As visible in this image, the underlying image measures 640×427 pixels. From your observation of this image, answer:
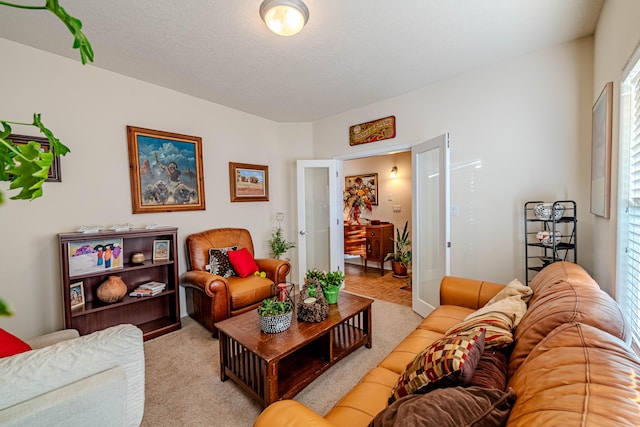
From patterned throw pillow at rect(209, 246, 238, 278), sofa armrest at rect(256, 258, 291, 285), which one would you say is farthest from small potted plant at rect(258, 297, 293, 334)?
patterned throw pillow at rect(209, 246, 238, 278)

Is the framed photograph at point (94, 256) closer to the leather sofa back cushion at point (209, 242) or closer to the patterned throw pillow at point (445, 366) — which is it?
the leather sofa back cushion at point (209, 242)

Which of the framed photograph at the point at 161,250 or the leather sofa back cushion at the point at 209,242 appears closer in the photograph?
the framed photograph at the point at 161,250

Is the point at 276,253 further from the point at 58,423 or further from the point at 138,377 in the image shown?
the point at 58,423

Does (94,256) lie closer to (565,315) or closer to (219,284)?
(219,284)

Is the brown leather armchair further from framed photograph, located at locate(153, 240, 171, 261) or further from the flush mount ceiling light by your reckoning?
the flush mount ceiling light

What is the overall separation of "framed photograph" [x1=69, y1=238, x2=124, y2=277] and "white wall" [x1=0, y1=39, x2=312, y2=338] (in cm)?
27

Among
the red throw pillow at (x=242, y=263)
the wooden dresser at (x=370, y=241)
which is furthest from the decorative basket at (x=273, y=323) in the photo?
the wooden dresser at (x=370, y=241)

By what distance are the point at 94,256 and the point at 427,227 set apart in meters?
3.35

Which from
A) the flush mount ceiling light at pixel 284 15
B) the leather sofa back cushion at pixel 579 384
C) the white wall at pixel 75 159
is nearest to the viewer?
the leather sofa back cushion at pixel 579 384

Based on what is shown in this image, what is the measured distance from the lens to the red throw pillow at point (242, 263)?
125 inches

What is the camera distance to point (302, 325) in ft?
6.33

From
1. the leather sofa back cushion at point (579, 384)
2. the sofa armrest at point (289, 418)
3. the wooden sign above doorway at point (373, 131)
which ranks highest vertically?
the wooden sign above doorway at point (373, 131)

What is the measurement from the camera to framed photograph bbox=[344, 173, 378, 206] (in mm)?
5504

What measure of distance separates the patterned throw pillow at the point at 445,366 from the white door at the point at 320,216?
124 inches
